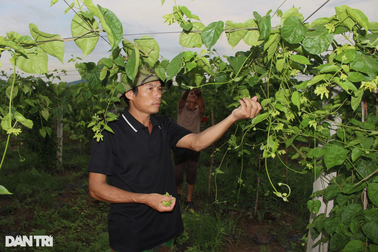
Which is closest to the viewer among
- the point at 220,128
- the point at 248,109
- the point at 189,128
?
the point at 248,109

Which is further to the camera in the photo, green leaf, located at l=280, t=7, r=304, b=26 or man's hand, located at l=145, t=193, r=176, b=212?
man's hand, located at l=145, t=193, r=176, b=212

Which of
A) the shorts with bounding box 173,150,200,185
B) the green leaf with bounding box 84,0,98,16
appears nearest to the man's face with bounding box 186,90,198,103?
the shorts with bounding box 173,150,200,185

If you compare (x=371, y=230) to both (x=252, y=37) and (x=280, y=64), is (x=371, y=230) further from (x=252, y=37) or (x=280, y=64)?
(x=252, y=37)

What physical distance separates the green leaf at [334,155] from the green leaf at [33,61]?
4.02 feet

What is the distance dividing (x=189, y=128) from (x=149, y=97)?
244cm

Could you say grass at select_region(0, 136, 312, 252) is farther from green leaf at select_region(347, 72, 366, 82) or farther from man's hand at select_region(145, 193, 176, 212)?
green leaf at select_region(347, 72, 366, 82)

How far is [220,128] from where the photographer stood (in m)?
1.51

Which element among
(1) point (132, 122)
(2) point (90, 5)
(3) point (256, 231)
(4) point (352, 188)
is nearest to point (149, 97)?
(1) point (132, 122)

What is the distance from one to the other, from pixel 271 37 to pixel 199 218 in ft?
9.52

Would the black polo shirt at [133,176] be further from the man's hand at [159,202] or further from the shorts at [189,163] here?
the shorts at [189,163]

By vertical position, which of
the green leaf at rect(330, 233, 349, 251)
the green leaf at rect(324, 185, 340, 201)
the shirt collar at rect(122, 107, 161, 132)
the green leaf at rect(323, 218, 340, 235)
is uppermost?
the shirt collar at rect(122, 107, 161, 132)

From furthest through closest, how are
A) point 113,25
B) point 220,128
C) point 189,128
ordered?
1. point 189,128
2. point 220,128
3. point 113,25

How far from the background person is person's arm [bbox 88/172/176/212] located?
2426 millimetres

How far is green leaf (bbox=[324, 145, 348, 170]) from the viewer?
45.9 inches
